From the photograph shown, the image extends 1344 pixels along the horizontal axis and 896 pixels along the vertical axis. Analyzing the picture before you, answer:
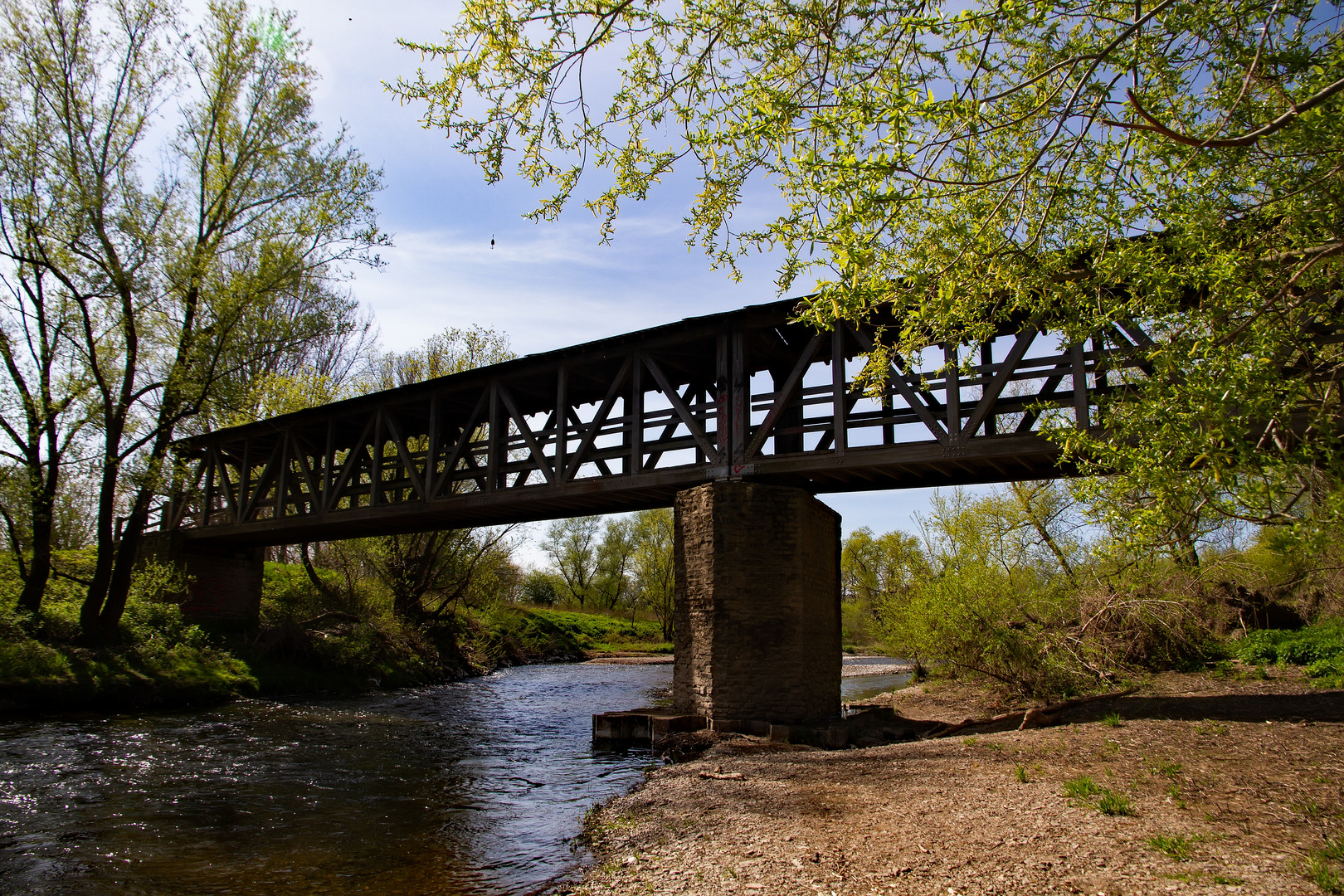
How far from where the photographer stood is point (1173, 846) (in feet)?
14.4

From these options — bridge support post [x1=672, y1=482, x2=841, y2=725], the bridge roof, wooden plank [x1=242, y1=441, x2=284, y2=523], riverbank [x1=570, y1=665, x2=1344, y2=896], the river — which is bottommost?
the river

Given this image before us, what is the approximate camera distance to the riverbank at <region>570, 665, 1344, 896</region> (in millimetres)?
4273

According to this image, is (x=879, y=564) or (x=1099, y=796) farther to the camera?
(x=879, y=564)

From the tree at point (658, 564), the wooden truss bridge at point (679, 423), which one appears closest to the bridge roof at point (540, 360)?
the wooden truss bridge at point (679, 423)

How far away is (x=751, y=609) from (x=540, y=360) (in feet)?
21.0

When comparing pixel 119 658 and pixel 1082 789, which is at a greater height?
pixel 1082 789

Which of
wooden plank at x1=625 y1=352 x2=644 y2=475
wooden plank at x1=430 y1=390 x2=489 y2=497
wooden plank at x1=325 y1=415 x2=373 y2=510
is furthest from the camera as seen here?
wooden plank at x1=325 y1=415 x2=373 y2=510

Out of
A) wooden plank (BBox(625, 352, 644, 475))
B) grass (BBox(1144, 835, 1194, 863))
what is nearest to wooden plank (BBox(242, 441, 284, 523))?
wooden plank (BBox(625, 352, 644, 475))

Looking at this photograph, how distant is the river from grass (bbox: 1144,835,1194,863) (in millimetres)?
3795

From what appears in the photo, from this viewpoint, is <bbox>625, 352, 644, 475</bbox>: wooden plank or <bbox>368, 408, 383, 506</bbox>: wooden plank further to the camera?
<bbox>368, 408, 383, 506</bbox>: wooden plank

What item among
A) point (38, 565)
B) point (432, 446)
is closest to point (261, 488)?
point (38, 565)

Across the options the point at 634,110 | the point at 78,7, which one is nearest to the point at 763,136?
the point at 634,110

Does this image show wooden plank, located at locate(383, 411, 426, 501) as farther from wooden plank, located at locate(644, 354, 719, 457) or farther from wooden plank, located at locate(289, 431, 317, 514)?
wooden plank, located at locate(644, 354, 719, 457)

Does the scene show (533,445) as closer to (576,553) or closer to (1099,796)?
(1099,796)
